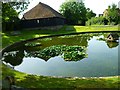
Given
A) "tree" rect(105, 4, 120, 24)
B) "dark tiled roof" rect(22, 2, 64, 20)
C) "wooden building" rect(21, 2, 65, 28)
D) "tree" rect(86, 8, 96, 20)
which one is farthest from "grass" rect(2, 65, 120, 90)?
"tree" rect(86, 8, 96, 20)

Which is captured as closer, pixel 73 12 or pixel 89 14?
pixel 73 12

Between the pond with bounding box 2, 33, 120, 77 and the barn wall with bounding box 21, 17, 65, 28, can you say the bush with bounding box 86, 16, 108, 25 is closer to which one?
the barn wall with bounding box 21, 17, 65, 28

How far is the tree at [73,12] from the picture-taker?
8219cm

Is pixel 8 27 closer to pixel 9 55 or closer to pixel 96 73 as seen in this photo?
pixel 9 55

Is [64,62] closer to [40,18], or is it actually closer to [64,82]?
[64,82]

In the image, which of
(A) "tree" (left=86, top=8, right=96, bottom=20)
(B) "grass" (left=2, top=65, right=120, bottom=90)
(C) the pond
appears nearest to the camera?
(B) "grass" (left=2, top=65, right=120, bottom=90)

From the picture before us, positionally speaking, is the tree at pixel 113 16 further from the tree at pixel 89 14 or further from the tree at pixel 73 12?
the tree at pixel 89 14

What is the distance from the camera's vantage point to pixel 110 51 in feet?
114

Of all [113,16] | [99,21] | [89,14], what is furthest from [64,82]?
[89,14]

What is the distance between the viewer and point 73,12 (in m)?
82.9

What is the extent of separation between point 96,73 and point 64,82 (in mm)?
5561

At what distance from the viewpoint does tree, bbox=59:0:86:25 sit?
82.2 meters

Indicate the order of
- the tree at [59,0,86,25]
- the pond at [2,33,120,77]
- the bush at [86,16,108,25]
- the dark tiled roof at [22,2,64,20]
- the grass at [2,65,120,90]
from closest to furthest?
the grass at [2,65,120,90] → the pond at [2,33,120,77] → the dark tiled roof at [22,2,64,20] → the tree at [59,0,86,25] → the bush at [86,16,108,25]

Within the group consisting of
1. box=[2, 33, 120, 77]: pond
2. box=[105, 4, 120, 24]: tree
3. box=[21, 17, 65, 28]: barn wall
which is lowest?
box=[2, 33, 120, 77]: pond
